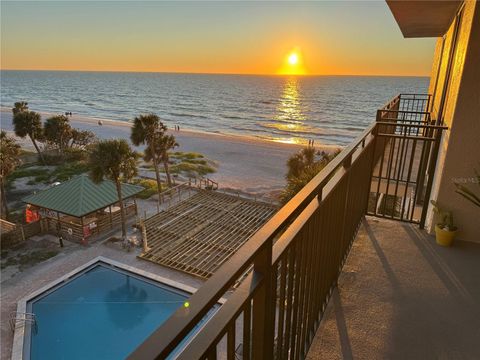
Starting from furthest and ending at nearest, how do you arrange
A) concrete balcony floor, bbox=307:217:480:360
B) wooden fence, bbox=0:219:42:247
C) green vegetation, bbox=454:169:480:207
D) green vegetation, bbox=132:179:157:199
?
green vegetation, bbox=132:179:157:199, wooden fence, bbox=0:219:42:247, green vegetation, bbox=454:169:480:207, concrete balcony floor, bbox=307:217:480:360

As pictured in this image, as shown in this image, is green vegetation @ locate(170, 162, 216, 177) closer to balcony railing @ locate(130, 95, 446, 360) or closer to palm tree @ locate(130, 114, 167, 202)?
palm tree @ locate(130, 114, 167, 202)

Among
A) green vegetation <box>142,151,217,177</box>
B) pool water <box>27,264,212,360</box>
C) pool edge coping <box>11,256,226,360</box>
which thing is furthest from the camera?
green vegetation <box>142,151,217,177</box>

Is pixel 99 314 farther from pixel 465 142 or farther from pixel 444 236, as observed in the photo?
pixel 465 142

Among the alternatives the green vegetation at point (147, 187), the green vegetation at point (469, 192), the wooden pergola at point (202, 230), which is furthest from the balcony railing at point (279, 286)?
the green vegetation at point (147, 187)

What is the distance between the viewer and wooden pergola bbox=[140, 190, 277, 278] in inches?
457

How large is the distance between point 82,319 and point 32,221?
7839 mm

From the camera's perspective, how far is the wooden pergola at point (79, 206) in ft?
43.5

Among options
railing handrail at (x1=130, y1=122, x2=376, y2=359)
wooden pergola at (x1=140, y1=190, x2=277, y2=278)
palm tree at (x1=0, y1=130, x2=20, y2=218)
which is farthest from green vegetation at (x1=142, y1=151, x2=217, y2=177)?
railing handrail at (x1=130, y1=122, x2=376, y2=359)

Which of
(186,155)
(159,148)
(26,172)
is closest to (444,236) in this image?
(159,148)

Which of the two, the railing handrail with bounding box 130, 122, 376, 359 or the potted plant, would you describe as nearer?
the railing handrail with bounding box 130, 122, 376, 359

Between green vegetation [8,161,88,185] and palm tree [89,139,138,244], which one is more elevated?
palm tree [89,139,138,244]

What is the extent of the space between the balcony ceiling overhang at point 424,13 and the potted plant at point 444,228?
2654mm

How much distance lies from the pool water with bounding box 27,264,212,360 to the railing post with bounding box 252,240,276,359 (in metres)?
7.16

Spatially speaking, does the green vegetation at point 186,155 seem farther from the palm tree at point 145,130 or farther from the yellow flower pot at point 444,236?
the yellow flower pot at point 444,236
